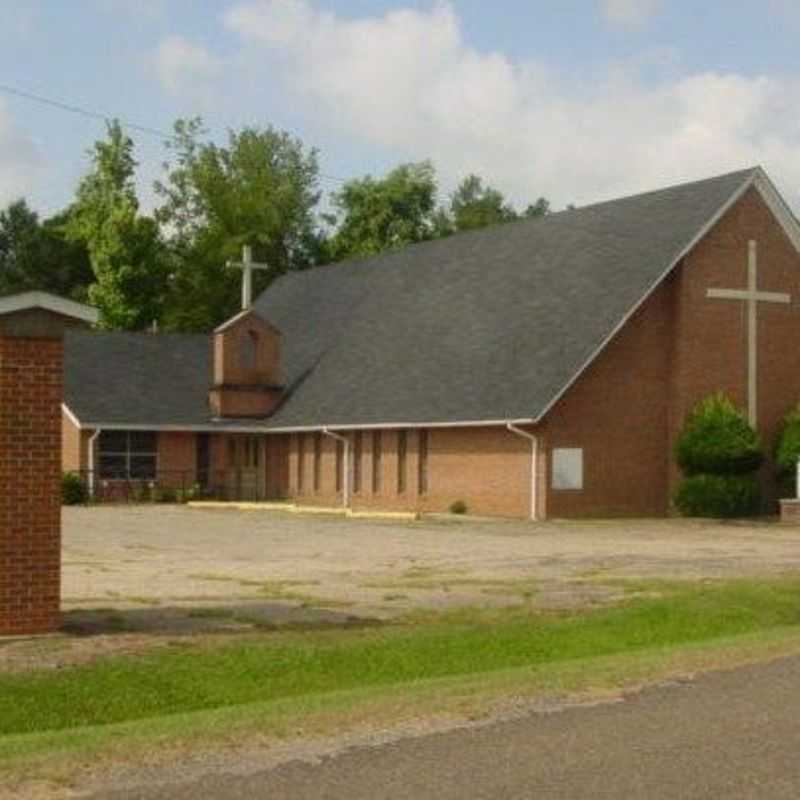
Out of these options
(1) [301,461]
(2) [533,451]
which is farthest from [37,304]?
(1) [301,461]

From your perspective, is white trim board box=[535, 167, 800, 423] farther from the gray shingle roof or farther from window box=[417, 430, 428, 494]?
window box=[417, 430, 428, 494]

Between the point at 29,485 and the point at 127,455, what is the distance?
1401 inches

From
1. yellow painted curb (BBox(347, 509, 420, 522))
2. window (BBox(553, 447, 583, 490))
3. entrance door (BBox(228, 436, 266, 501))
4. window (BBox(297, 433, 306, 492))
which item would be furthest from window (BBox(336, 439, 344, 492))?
window (BBox(553, 447, 583, 490))

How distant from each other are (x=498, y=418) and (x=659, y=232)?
22.3ft

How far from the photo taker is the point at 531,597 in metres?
18.3

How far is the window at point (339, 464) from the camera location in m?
46.4

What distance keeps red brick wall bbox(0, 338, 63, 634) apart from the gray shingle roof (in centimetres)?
2388

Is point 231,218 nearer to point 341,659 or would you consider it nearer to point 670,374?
point 670,374

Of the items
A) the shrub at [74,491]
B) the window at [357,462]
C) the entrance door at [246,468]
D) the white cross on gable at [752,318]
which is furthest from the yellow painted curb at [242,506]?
the white cross on gable at [752,318]

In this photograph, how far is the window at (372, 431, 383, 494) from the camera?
44.4 metres

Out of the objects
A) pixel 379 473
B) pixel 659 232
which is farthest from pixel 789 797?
pixel 379 473

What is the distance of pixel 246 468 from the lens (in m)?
51.8

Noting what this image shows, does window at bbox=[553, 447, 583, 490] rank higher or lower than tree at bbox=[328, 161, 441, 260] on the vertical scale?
lower

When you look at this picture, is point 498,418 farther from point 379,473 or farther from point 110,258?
point 110,258
